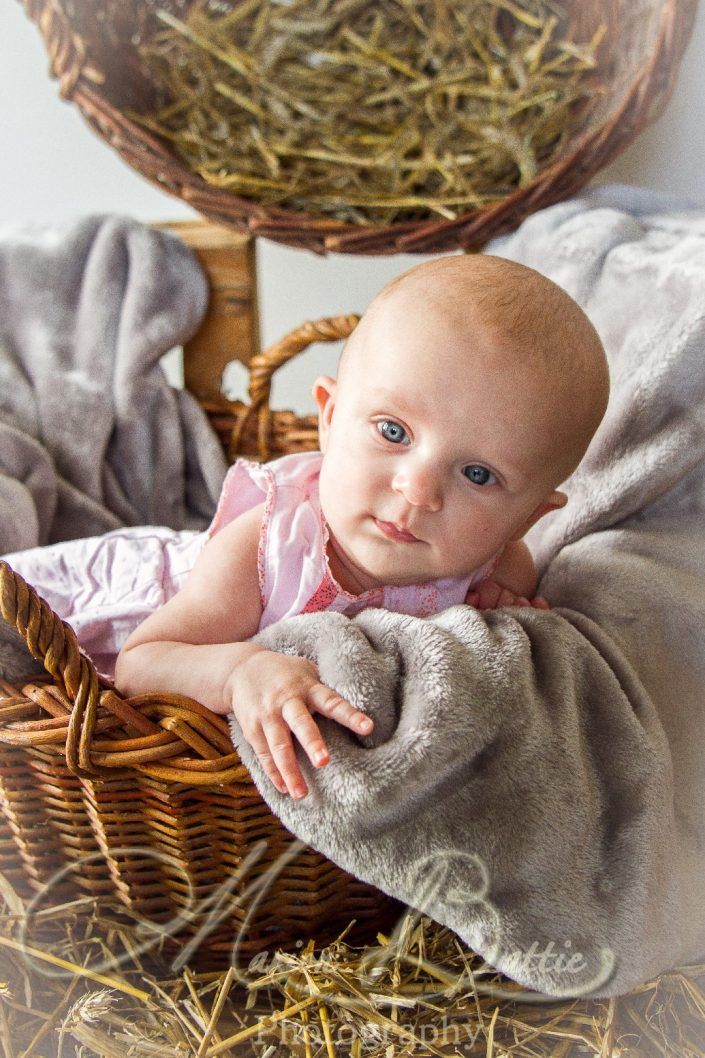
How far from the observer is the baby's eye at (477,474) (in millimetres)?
876

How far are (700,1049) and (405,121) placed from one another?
1.44m

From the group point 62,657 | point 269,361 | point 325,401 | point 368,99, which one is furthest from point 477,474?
point 368,99

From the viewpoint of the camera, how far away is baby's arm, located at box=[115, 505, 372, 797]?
75cm

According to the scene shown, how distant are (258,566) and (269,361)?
→ 23.4 inches

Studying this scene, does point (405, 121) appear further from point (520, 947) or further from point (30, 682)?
point (520, 947)

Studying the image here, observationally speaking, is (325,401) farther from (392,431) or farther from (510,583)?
(510,583)

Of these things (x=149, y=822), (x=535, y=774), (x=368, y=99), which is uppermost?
(x=368, y=99)

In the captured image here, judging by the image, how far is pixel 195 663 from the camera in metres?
0.86

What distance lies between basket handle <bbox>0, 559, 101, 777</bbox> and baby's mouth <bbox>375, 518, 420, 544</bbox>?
0.92 feet

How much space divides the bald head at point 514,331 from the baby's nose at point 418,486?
0.30ft

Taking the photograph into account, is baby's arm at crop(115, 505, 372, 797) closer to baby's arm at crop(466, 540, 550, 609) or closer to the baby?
the baby

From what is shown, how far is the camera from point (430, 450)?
850mm

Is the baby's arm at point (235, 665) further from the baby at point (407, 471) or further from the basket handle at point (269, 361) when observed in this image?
the basket handle at point (269, 361)

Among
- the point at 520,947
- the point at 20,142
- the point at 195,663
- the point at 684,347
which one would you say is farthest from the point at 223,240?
the point at 520,947
